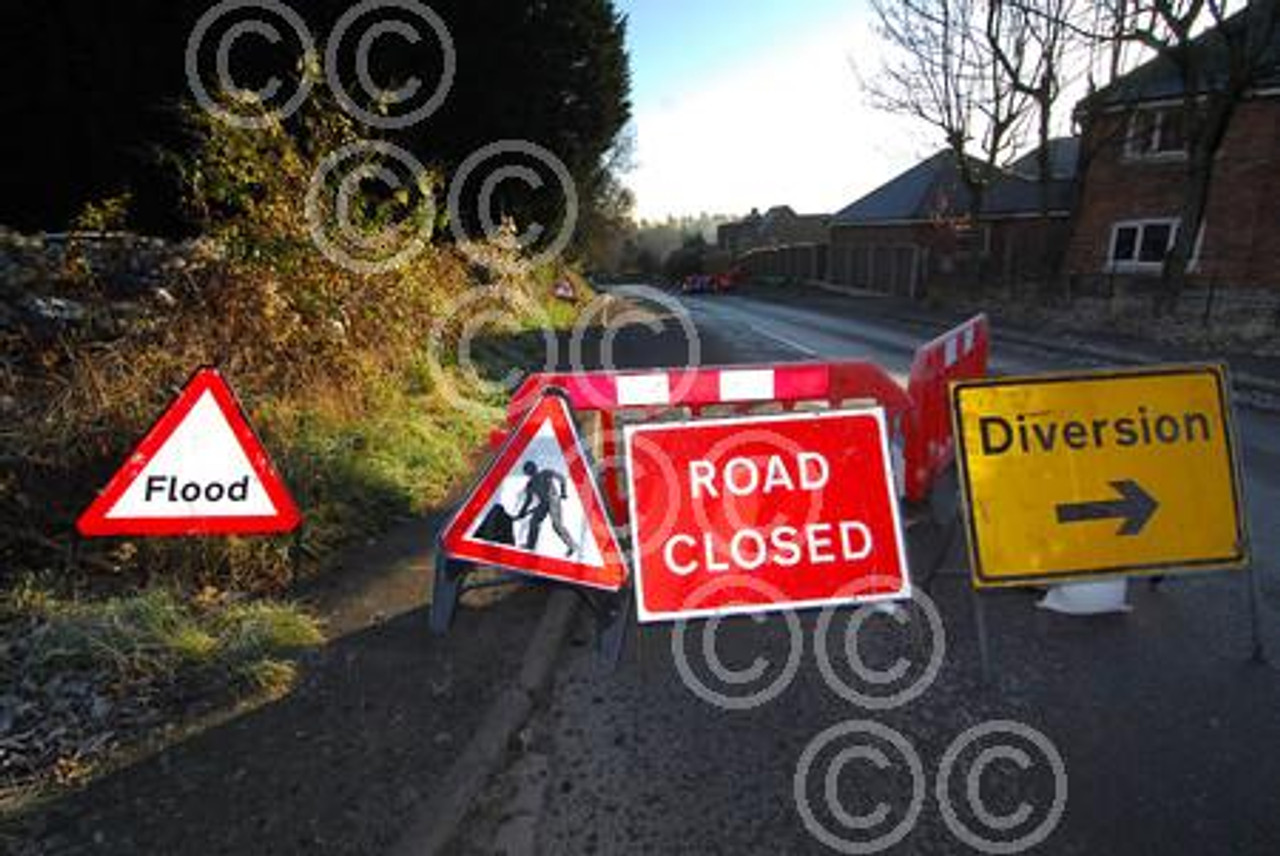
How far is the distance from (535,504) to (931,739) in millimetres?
2020

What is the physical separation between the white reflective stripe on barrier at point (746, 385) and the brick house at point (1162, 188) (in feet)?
64.6

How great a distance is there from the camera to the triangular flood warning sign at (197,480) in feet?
11.9

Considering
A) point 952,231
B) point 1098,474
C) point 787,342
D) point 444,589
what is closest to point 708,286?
point 952,231

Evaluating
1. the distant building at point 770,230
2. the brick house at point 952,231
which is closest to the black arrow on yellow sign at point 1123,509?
the brick house at point 952,231

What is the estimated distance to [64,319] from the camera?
5027mm

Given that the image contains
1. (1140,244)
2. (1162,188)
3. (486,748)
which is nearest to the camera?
(486,748)

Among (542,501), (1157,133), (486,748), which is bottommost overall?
(486,748)

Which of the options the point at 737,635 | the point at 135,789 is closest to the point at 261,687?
the point at 135,789

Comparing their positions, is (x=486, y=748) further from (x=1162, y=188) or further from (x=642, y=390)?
(x=1162, y=188)

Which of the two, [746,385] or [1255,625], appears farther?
[746,385]

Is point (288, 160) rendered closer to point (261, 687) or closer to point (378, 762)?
point (261, 687)

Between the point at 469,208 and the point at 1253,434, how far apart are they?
44.1ft

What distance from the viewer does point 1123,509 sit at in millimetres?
3562
